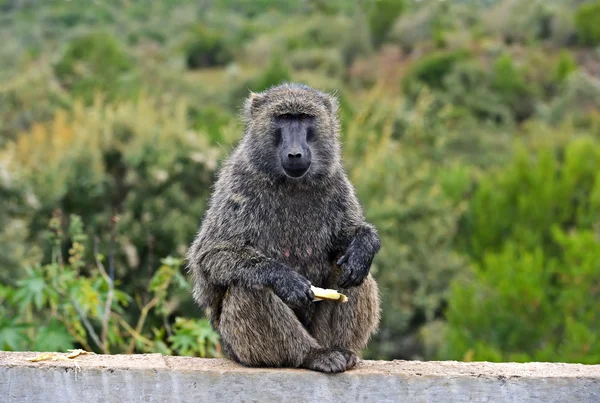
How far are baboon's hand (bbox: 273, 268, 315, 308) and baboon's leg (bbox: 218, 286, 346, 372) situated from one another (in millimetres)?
101

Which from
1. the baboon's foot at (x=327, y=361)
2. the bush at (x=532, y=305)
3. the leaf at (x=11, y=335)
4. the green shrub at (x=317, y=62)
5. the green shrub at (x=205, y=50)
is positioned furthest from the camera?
the green shrub at (x=205, y=50)

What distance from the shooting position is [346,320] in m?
5.08

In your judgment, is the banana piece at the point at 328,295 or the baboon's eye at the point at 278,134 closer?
the banana piece at the point at 328,295

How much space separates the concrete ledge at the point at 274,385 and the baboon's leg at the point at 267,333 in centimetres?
15

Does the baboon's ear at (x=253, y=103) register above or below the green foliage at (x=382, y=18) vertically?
below

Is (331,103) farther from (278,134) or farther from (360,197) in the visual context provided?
(360,197)

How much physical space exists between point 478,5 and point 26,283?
65.5m

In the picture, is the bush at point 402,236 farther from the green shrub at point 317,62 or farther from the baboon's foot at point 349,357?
the green shrub at point 317,62

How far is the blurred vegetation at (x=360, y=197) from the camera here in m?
7.79

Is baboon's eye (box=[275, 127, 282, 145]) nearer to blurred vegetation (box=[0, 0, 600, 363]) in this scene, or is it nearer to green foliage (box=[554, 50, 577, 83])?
blurred vegetation (box=[0, 0, 600, 363])

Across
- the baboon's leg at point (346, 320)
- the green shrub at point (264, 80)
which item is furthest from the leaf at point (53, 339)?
the green shrub at point (264, 80)

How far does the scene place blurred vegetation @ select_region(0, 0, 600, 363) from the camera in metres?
7.79

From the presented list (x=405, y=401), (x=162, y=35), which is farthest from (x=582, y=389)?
(x=162, y=35)

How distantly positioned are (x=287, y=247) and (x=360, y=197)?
34.8ft
